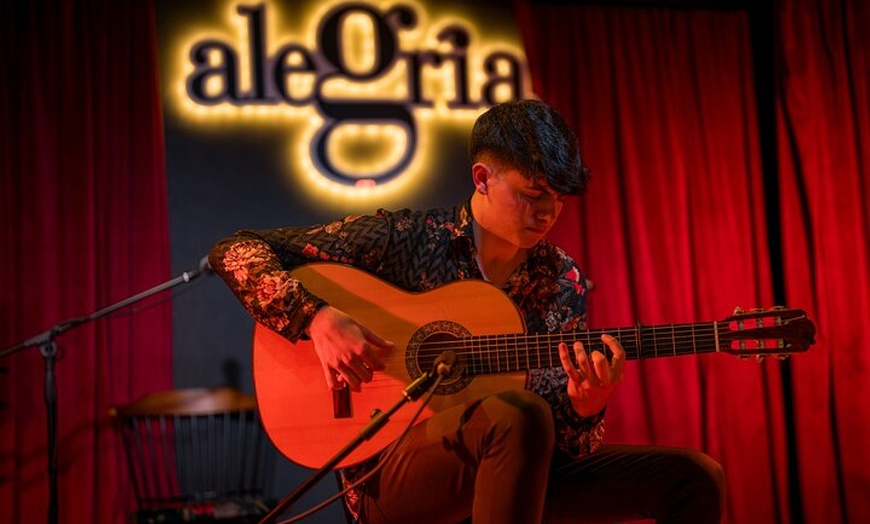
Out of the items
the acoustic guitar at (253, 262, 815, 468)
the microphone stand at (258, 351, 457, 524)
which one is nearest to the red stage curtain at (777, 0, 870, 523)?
the acoustic guitar at (253, 262, 815, 468)

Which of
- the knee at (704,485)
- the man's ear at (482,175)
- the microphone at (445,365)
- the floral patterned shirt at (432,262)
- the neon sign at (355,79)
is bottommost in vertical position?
the knee at (704,485)

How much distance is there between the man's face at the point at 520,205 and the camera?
7.19 ft

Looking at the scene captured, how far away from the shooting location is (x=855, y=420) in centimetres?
462

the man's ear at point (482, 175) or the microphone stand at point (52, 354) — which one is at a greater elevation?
the man's ear at point (482, 175)

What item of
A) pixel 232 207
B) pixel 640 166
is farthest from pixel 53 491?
pixel 640 166

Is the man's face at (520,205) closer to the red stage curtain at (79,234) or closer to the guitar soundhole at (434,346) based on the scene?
the guitar soundhole at (434,346)

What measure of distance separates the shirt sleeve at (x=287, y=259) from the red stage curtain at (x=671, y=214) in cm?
255

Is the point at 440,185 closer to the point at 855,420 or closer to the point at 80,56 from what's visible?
the point at 80,56

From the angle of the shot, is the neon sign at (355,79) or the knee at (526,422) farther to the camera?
the neon sign at (355,79)

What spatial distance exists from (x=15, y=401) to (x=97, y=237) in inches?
31.7

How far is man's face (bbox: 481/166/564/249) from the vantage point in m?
2.19

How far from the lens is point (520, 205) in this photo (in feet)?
7.29

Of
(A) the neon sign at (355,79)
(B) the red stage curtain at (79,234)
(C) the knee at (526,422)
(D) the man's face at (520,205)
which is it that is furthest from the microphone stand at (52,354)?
(C) the knee at (526,422)

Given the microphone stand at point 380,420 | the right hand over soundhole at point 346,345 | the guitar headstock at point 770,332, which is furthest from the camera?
the guitar headstock at point 770,332
